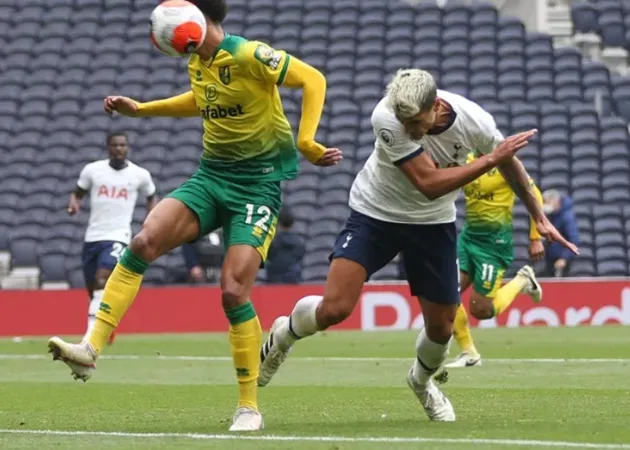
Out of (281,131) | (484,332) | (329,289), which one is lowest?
(484,332)

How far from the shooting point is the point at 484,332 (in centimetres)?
1980

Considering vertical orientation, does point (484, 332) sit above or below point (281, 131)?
below

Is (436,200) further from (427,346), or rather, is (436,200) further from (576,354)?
(576,354)

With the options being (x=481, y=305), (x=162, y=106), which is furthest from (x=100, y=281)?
(x=162, y=106)

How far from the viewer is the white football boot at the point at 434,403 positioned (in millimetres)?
8430

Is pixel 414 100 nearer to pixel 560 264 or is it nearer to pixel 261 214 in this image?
pixel 261 214

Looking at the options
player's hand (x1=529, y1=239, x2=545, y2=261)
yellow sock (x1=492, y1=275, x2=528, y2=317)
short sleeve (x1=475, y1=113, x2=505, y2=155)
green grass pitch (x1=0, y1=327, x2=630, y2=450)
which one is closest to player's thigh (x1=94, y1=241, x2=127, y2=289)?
green grass pitch (x1=0, y1=327, x2=630, y2=450)

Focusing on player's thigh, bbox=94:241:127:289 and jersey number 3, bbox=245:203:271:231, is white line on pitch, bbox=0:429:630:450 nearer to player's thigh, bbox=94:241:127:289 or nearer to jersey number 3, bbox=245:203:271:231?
jersey number 3, bbox=245:203:271:231

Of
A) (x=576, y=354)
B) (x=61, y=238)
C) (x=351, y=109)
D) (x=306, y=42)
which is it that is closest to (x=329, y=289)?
(x=576, y=354)

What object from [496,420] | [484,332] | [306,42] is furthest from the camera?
[306,42]

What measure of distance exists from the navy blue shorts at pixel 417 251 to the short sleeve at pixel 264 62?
1.02 m

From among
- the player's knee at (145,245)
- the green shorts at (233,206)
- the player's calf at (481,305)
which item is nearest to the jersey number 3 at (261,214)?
the green shorts at (233,206)

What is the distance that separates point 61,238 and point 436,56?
27.2ft

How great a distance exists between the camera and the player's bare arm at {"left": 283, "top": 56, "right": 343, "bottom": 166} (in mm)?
8102
